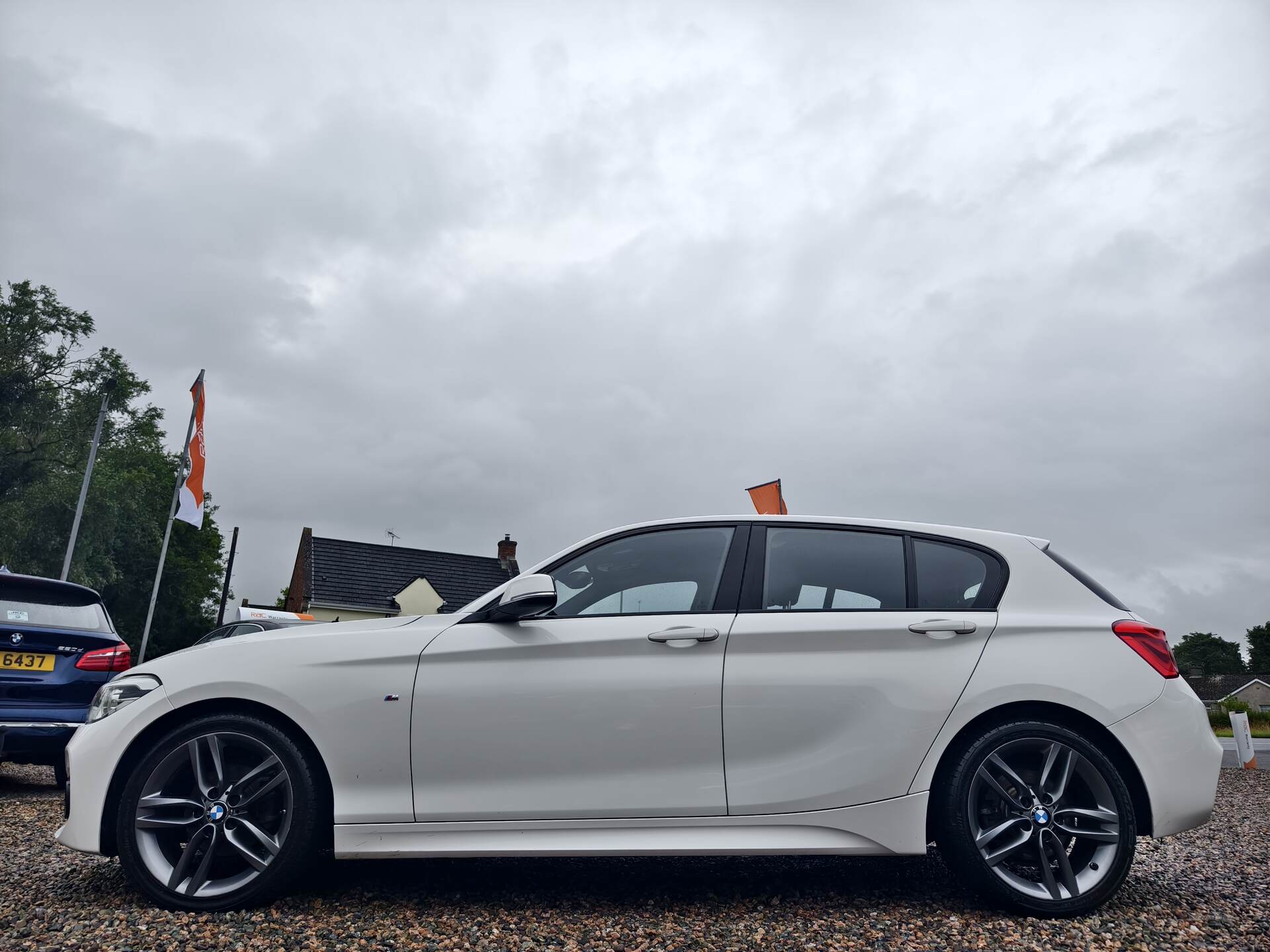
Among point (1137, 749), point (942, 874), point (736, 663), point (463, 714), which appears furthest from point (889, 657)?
point (463, 714)

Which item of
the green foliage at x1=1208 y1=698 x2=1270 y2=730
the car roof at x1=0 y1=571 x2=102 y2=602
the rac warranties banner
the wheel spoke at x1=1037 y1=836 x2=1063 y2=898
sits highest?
the rac warranties banner

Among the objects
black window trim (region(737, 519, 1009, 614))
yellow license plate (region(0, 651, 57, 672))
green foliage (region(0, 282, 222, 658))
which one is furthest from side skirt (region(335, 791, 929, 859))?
green foliage (region(0, 282, 222, 658))

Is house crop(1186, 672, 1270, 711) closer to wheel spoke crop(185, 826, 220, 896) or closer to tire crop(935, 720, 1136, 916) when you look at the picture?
tire crop(935, 720, 1136, 916)

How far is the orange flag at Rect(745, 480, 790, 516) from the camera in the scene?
1047 centimetres

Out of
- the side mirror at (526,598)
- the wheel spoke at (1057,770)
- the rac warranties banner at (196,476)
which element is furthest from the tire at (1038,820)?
the rac warranties banner at (196,476)

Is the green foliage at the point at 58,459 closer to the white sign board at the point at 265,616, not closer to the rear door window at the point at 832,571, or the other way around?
the white sign board at the point at 265,616

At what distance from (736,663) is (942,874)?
62.4 inches

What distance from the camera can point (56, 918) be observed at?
128 inches

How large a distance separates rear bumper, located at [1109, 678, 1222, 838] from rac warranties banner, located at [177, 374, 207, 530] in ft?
62.1

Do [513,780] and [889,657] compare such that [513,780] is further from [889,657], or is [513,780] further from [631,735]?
[889,657]

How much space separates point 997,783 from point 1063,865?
1.20 feet

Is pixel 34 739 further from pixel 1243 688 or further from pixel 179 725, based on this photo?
pixel 1243 688

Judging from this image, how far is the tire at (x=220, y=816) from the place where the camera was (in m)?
3.34

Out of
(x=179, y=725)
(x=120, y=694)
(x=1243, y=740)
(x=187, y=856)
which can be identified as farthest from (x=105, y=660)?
(x=1243, y=740)
